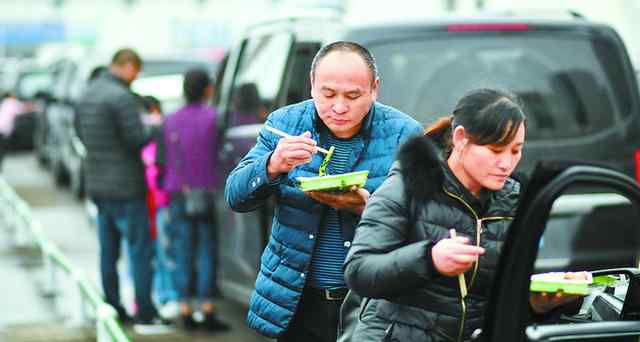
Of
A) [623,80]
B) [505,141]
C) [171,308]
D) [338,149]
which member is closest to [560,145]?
[623,80]

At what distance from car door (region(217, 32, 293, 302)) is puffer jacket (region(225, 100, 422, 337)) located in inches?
125

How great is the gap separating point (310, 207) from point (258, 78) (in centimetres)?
393

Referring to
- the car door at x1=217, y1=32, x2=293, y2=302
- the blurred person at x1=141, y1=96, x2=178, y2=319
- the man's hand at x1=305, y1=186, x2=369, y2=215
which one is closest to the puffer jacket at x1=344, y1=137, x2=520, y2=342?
the man's hand at x1=305, y1=186, x2=369, y2=215

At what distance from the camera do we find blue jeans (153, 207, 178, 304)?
9648 millimetres

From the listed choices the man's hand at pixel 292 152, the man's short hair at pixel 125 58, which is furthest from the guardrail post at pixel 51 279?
the man's hand at pixel 292 152

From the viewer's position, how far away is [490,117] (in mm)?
3484

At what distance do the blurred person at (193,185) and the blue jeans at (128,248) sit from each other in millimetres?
221

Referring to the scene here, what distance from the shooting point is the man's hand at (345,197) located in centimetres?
405

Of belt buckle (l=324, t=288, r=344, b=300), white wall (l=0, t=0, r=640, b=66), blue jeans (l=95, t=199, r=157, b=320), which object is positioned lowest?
white wall (l=0, t=0, r=640, b=66)

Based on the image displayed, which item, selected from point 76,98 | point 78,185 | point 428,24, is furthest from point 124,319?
point 78,185

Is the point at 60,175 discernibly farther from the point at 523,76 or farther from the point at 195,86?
the point at 523,76

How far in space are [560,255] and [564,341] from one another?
364cm

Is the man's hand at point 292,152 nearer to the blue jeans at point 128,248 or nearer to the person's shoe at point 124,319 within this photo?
the blue jeans at point 128,248

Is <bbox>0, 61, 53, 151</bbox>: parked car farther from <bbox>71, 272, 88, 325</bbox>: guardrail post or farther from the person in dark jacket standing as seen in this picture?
<bbox>71, 272, 88, 325</bbox>: guardrail post
